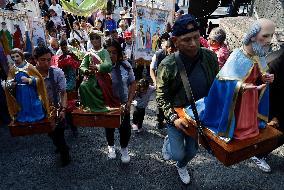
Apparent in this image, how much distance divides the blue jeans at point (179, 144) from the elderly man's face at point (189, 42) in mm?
1002

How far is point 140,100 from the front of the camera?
18.9 feet

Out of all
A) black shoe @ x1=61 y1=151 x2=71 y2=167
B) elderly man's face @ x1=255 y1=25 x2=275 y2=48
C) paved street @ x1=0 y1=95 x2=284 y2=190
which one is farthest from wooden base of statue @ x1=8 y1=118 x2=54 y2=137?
elderly man's face @ x1=255 y1=25 x2=275 y2=48

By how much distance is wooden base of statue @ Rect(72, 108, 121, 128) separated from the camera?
171 inches

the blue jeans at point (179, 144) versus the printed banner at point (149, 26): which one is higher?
the printed banner at point (149, 26)

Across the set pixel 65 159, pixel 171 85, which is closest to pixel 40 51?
pixel 65 159

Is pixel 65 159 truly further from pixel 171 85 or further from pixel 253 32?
pixel 253 32

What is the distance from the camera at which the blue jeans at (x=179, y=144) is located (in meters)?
4.03

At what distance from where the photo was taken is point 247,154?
331 centimetres

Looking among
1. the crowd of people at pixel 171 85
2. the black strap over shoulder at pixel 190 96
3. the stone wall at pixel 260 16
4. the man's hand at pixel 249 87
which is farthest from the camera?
the stone wall at pixel 260 16

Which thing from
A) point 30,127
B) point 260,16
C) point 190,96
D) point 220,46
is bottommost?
point 30,127

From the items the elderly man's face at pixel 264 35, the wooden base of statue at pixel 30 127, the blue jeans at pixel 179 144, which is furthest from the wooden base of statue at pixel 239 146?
the wooden base of statue at pixel 30 127

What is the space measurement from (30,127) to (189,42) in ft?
7.86

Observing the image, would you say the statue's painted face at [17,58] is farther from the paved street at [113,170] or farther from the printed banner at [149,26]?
the printed banner at [149,26]

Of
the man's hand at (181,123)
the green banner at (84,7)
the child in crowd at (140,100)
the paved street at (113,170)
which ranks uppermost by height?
the green banner at (84,7)
